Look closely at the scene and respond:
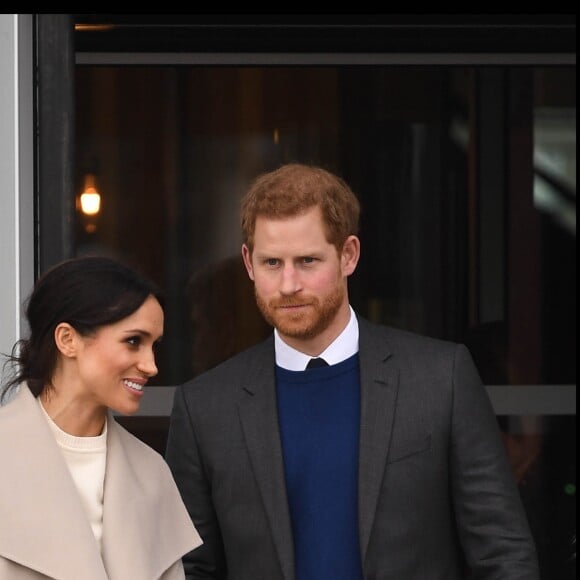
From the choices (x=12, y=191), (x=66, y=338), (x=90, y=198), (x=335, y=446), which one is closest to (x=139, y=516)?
(x=66, y=338)

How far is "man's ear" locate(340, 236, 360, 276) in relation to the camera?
374 cm

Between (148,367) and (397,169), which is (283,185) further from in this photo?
(397,169)

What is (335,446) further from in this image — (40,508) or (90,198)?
(90,198)

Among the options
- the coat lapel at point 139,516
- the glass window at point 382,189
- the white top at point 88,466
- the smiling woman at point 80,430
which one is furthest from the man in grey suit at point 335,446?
the glass window at point 382,189

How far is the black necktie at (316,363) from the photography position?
381 cm

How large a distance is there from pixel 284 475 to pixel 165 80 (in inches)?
84.1

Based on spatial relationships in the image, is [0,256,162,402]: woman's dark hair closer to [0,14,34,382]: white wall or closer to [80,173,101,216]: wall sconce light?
[0,14,34,382]: white wall

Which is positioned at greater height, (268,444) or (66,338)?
(66,338)

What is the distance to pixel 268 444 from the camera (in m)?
3.79

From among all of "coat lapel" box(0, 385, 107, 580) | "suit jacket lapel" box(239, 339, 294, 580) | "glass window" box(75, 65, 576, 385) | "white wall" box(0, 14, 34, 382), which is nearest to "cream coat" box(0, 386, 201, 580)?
"coat lapel" box(0, 385, 107, 580)

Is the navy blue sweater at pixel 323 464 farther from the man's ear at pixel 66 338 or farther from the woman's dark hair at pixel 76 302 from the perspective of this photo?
the man's ear at pixel 66 338

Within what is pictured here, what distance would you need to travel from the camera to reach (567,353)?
575 cm

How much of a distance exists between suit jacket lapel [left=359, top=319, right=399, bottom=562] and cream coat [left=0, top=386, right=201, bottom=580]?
0.50 meters

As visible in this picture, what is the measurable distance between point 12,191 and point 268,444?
1200 mm
